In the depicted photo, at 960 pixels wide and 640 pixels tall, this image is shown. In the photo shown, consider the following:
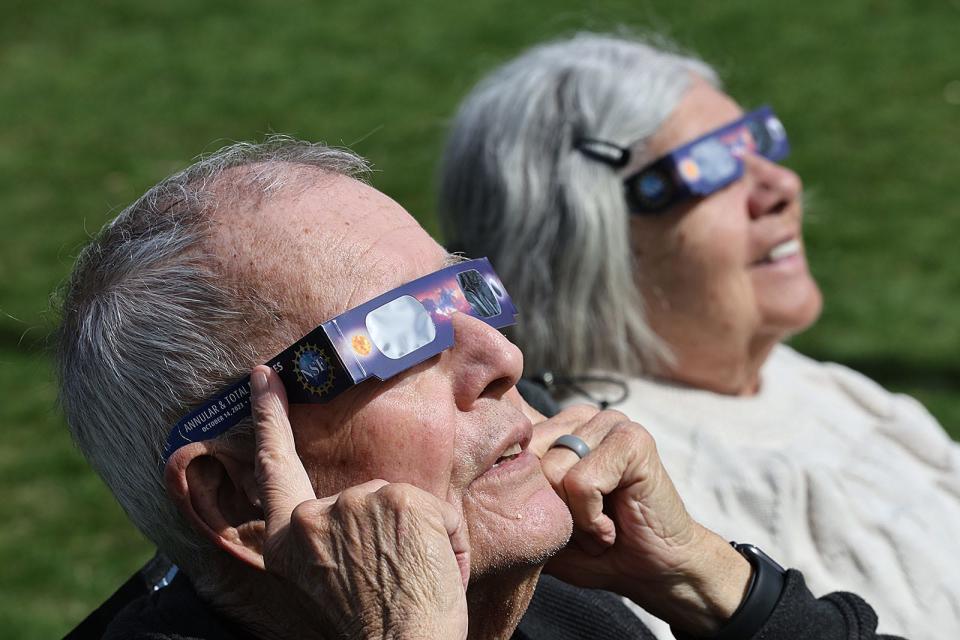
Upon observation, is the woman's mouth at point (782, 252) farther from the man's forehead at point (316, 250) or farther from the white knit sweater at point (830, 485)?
the man's forehead at point (316, 250)

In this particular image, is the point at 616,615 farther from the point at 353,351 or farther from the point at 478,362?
the point at 353,351

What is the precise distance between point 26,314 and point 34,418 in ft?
3.10

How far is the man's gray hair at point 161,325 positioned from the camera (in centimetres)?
224

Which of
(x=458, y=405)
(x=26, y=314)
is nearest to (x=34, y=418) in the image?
(x=26, y=314)

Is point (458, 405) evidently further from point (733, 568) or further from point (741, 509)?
point (741, 509)

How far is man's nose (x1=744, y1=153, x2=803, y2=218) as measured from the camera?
3.97m

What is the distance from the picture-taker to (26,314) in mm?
6523

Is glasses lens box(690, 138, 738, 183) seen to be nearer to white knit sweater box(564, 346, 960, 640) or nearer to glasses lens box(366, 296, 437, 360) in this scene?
white knit sweater box(564, 346, 960, 640)

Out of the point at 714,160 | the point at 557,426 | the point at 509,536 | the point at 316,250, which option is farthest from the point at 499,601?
the point at 714,160

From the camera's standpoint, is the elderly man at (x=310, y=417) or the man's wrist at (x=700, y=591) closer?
the elderly man at (x=310, y=417)

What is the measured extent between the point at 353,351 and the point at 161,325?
0.41 m

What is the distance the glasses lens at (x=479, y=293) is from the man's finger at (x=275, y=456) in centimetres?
44

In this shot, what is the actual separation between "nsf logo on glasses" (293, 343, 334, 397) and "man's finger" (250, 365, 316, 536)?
1.8 inches

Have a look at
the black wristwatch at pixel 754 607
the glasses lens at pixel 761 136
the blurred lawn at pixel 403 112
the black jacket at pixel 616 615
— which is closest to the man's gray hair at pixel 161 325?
the black jacket at pixel 616 615
